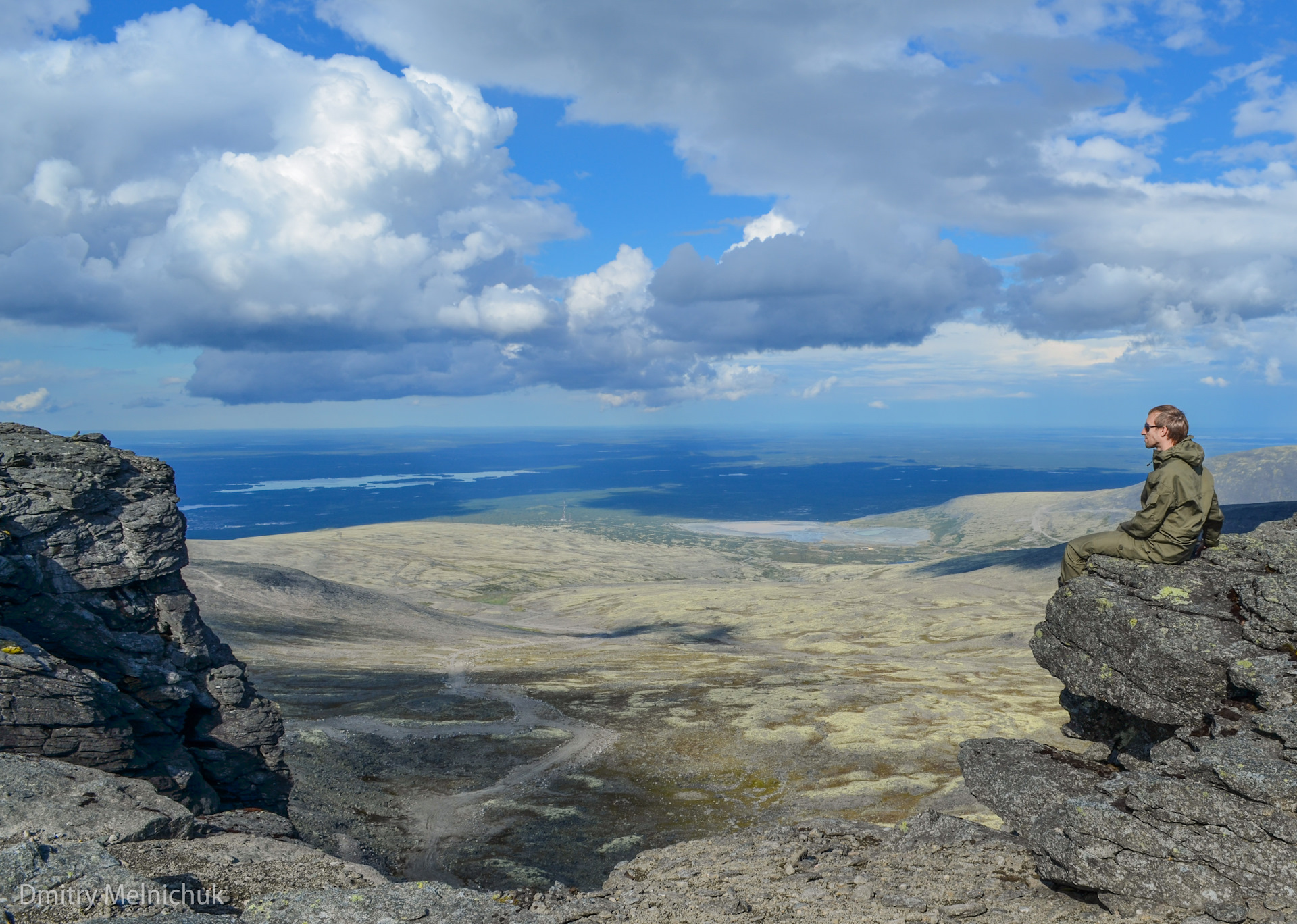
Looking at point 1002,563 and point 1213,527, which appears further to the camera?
point 1002,563

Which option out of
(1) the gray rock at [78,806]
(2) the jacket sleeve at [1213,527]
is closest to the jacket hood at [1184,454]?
(2) the jacket sleeve at [1213,527]

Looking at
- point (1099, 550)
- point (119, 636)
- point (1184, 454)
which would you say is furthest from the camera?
point (119, 636)

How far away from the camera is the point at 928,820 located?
696 inches

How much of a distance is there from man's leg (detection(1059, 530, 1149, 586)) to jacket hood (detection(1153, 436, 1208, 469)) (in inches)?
73.2

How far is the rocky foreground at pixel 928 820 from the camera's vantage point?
12711mm

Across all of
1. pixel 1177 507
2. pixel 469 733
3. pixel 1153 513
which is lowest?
pixel 469 733

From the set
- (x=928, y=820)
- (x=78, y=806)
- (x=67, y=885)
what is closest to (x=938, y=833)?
(x=928, y=820)

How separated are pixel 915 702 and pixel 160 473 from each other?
54484 millimetres

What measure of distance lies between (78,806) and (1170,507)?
81.3ft

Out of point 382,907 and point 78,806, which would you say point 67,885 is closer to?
point 78,806

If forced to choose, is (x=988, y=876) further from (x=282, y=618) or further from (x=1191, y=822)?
(x=282, y=618)

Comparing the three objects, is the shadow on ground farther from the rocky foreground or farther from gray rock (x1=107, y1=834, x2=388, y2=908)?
gray rock (x1=107, y1=834, x2=388, y2=908)

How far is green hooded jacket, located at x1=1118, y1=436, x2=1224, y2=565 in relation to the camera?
1577 centimetres

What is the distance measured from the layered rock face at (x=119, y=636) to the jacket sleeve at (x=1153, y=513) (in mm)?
26080
